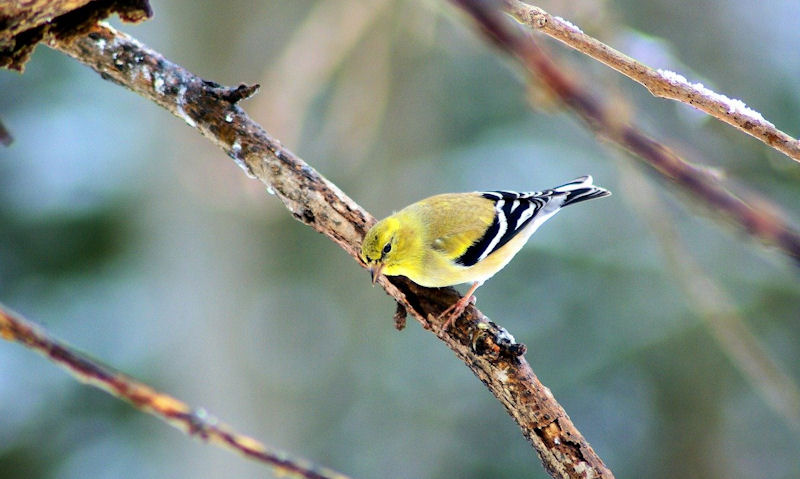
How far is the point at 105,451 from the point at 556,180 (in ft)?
18.8

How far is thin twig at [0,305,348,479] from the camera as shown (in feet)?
2.86

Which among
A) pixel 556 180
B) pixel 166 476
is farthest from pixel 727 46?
pixel 166 476

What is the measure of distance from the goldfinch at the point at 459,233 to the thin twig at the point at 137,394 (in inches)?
73.9

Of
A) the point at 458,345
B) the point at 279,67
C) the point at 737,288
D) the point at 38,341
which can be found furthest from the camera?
the point at 737,288

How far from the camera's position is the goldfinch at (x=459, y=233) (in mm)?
3094

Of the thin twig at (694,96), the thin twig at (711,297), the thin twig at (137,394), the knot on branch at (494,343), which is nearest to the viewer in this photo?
the thin twig at (137,394)

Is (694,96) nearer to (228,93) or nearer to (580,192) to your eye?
(228,93)

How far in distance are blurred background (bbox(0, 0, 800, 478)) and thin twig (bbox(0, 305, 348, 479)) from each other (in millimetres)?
5196

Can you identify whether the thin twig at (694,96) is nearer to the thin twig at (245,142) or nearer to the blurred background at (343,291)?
the thin twig at (245,142)

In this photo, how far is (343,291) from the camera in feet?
25.3

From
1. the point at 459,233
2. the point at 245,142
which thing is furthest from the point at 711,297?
the point at 245,142

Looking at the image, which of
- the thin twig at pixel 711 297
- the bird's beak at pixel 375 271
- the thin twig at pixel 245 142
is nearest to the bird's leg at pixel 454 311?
the thin twig at pixel 245 142

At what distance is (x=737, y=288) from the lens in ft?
25.1

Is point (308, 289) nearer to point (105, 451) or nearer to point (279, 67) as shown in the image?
point (105, 451)
